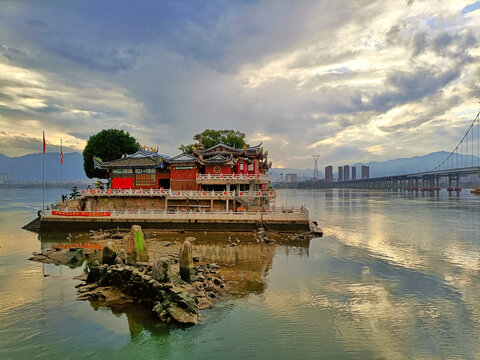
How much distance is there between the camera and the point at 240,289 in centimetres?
1892

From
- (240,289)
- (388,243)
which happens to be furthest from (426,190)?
(240,289)

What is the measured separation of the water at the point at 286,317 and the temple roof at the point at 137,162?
20.6 metres

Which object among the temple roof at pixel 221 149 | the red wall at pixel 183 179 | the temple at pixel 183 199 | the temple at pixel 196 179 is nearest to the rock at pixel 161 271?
the temple at pixel 183 199

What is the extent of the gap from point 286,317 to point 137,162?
35.6 metres

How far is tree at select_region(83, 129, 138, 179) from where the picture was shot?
53.9m

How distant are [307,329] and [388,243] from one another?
23086mm

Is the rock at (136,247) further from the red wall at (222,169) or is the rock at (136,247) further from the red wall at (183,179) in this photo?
the red wall at (222,169)

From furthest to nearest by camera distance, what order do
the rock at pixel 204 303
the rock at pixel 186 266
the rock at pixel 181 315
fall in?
the rock at pixel 186 266, the rock at pixel 204 303, the rock at pixel 181 315

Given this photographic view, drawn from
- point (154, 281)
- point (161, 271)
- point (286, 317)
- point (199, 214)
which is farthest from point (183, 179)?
point (286, 317)

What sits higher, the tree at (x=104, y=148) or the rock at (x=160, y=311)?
the tree at (x=104, y=148)

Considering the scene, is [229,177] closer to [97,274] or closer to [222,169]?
[222,169]

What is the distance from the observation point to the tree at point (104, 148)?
53.9 meters

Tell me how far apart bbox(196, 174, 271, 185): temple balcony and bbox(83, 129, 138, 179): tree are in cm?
2029

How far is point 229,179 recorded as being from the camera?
42.0 meters
